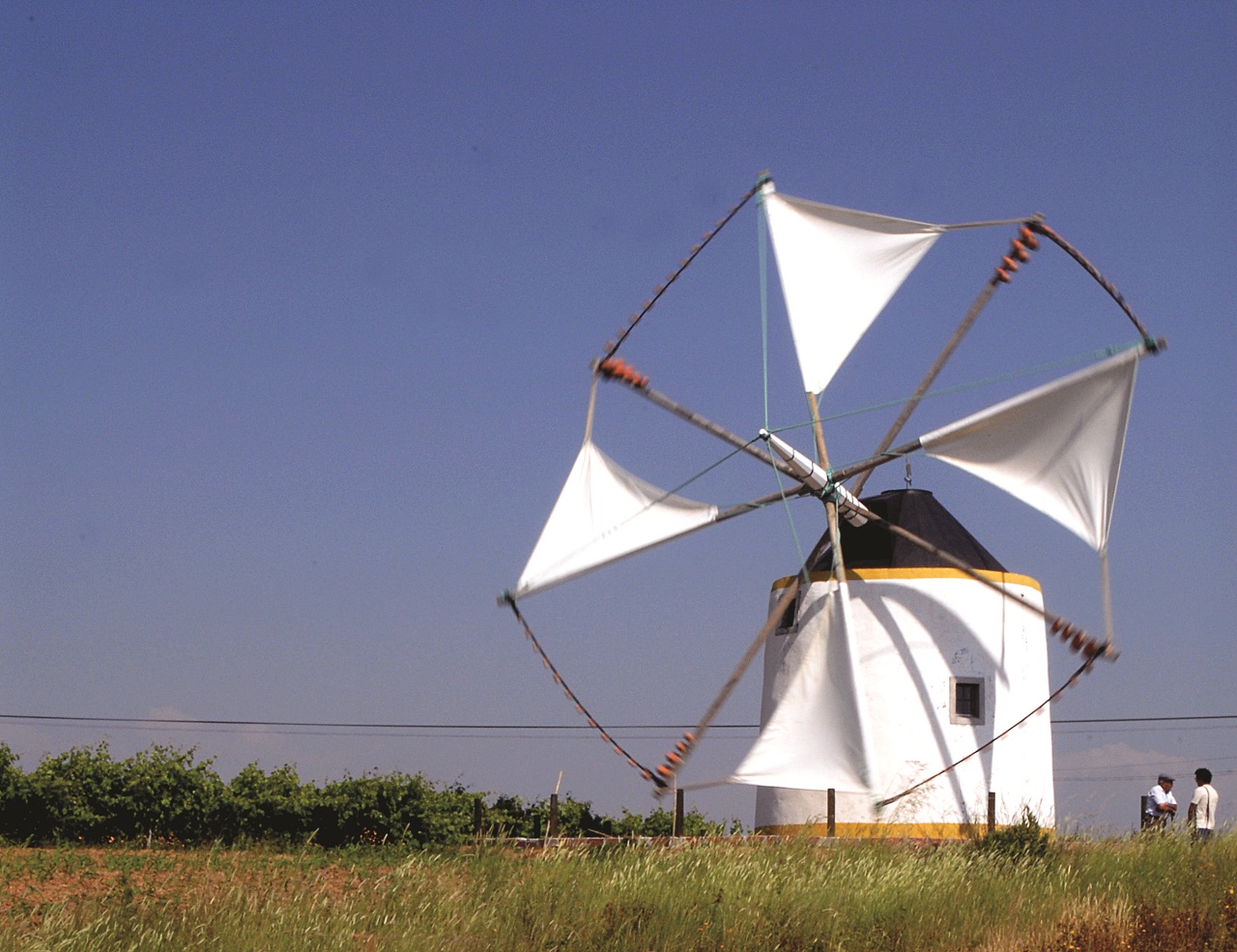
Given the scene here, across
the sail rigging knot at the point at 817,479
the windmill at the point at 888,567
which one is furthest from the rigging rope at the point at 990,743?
the sail rigging knot at the point at 817,479

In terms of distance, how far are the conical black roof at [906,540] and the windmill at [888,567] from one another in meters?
0.04

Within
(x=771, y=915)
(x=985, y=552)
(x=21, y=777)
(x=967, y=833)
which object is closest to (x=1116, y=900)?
(x=771, y=915)

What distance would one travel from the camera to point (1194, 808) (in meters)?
16.5

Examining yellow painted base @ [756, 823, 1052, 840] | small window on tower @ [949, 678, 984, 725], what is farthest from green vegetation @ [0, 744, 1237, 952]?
small window on tower @ [949, 678, 984, 725]

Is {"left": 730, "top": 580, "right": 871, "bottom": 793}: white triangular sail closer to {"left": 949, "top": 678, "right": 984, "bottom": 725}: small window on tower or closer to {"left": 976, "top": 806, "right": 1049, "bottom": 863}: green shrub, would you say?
{"left": 976, "top": 806, "right": 1049, "bottom": 863}: green shrub

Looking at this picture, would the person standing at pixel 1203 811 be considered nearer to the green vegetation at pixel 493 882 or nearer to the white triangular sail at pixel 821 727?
the green vegetation at pixel 493 882

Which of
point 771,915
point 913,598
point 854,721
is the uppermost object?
point 913,598

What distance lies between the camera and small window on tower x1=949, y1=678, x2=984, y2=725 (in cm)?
1750

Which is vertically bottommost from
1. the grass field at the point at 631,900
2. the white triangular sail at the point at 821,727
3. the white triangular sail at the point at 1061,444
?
the grass field at the point at 631,900

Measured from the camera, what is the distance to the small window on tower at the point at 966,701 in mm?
17500

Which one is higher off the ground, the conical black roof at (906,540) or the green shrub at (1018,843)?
the conical black roof at (906,540)

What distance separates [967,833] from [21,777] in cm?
1133

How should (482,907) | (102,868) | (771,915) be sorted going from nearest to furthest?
(482,907)
(771,915)
(102,868)

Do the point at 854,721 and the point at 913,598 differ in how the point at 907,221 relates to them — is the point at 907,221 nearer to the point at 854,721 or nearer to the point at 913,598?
the point at 913,598
